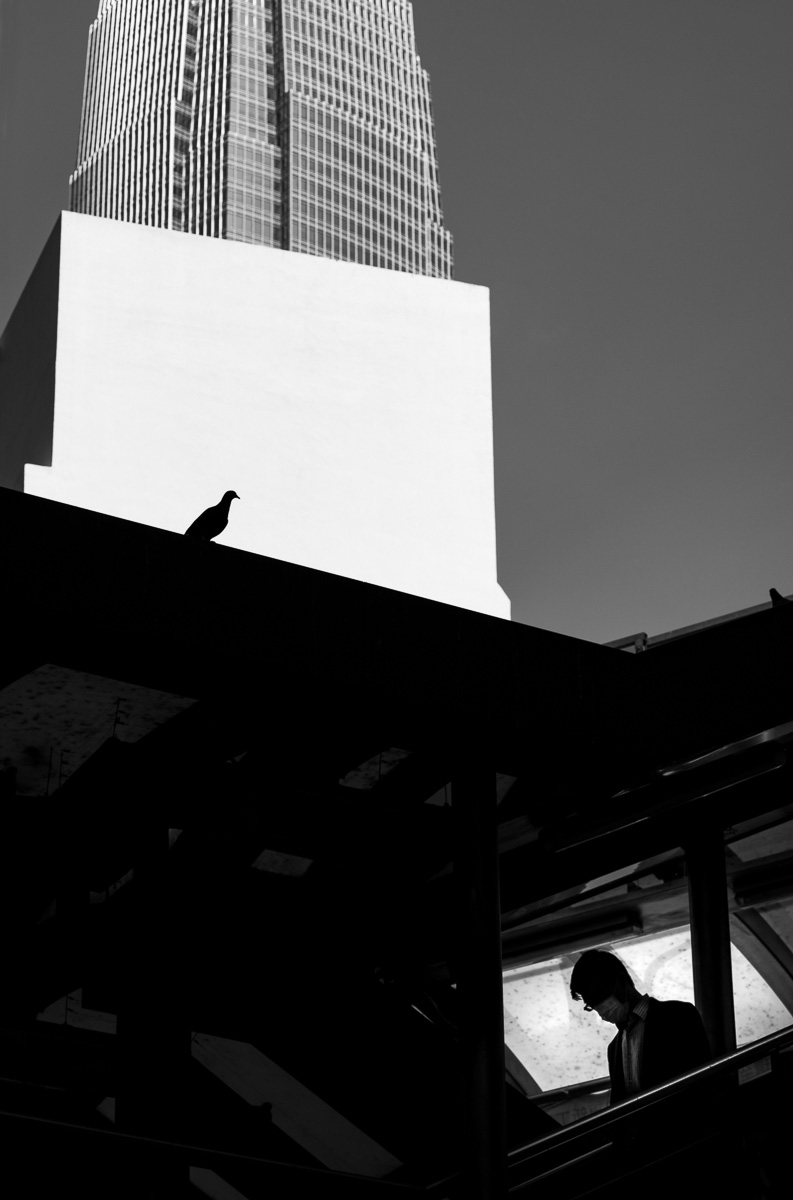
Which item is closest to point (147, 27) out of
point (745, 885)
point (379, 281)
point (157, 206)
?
point (157, 206)

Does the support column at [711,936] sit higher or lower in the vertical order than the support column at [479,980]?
higher

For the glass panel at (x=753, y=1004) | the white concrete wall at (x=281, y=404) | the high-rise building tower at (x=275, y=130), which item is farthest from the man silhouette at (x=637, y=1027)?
the high-rise building tower at (x=275, y=130)

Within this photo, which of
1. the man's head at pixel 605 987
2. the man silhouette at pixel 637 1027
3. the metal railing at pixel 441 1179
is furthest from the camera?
the man's head at pixel 605 987

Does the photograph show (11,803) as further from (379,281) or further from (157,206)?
(157,206)

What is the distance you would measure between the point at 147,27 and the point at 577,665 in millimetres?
155487

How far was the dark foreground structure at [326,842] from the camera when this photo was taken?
597 centimetres

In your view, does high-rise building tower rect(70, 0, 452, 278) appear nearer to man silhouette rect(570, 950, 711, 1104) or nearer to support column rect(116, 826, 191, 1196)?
support column rect(116, 826, 191, 1196)

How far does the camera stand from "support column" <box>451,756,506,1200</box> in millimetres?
A: 6266

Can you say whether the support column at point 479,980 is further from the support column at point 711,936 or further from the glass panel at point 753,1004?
the glass panel at point 753,1004

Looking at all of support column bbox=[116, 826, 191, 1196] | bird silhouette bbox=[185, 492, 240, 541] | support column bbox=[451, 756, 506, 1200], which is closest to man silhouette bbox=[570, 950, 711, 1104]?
support column bbox=[451, 756, 506, 1200]

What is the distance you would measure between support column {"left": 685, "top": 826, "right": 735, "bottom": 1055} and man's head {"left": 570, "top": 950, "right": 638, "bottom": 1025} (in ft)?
7.59

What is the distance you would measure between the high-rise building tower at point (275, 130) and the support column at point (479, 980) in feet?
448

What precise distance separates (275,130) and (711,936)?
143m

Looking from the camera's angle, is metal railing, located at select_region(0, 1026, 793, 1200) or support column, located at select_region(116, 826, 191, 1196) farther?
support column, located at select_region(116, 826, 191, 1196)
